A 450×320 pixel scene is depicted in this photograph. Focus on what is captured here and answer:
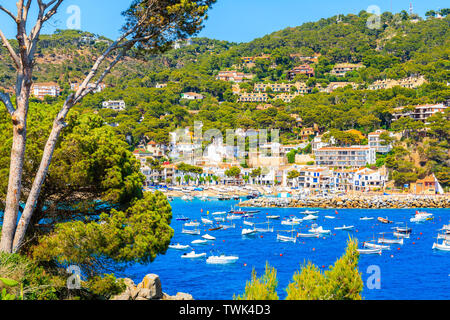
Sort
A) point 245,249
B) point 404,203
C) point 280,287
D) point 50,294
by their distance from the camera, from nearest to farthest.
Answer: point 50,294 < point 280,287 < point 245,249 < point 404,203

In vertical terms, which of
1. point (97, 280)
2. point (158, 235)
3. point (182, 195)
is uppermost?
point (158, 235)

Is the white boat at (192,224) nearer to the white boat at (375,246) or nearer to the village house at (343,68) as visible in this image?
the white boat at (375,246)

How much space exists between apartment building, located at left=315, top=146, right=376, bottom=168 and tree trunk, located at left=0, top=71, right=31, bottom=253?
65.3m

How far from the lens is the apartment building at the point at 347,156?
70750 mm

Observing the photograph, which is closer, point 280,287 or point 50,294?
point 50,294

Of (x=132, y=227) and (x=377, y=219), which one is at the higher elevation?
(x=132, y=227)

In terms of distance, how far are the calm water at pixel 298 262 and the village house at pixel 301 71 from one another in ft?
274

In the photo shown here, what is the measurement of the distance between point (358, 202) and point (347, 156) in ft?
51.6

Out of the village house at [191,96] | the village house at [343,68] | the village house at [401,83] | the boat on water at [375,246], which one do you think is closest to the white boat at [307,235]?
the boat on water at [375,246]
